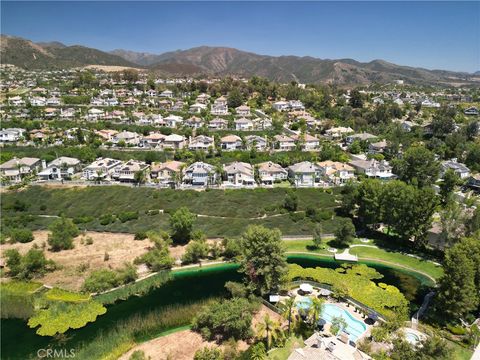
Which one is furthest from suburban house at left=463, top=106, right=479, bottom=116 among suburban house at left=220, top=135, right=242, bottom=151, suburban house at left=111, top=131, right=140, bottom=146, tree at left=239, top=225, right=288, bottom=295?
tree at left=239, top=225, right=288, bottom=295

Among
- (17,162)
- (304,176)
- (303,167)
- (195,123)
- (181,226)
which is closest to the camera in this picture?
(181,226)

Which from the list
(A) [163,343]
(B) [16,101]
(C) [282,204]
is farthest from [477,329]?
(B) [16,101]

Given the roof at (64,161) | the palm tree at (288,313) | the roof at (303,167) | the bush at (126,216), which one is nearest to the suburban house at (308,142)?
the roof at (303,167)

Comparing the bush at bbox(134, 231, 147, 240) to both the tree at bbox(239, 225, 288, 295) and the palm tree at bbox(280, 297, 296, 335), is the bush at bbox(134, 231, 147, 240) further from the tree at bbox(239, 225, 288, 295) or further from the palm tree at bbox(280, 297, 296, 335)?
the palm tree at bbox(280, 297, 296, 335)

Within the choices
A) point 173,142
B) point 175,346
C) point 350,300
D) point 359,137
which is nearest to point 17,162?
point 173,142

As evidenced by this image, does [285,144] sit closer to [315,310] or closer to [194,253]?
[194,253]

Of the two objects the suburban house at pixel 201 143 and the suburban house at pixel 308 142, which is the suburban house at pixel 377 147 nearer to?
the suburban house at pixel 308 142

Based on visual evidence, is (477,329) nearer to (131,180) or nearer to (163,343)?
(163,343)
